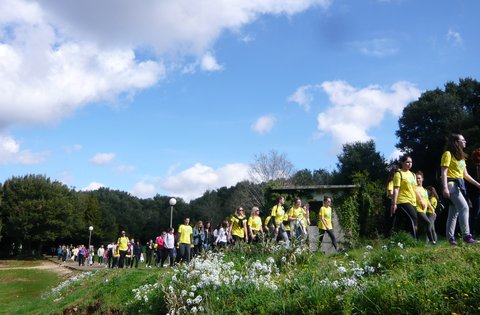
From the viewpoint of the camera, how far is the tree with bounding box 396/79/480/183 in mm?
34781

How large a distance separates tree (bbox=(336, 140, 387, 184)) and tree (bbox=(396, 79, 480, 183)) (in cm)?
442

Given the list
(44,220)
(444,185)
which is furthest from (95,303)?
(44,220)

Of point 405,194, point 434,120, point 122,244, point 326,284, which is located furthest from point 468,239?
point 434,120

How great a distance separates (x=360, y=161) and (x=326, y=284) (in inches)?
1583

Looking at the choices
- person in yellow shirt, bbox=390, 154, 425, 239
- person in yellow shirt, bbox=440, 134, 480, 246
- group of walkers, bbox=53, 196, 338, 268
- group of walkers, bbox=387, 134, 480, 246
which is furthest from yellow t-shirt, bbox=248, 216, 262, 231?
person in yellow shirt, bbox=440, 134, 480, 246

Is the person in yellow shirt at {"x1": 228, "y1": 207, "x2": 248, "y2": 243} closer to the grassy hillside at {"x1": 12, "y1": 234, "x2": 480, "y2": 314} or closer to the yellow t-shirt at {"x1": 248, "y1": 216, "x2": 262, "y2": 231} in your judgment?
the yellow t-shirt at {"x1": 248, "y1": 216, "x2": 262, "y2": 231}

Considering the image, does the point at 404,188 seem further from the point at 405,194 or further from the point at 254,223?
the point at 254,223

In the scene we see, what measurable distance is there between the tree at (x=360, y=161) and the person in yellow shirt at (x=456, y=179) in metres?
Result: 35.1

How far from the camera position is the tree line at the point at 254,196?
93.5 feet

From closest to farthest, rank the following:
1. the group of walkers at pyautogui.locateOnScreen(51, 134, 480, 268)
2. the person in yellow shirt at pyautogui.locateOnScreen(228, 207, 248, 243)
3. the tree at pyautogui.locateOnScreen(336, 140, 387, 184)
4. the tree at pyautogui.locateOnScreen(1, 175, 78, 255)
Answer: the group of walkers at pyautogui.locateOnScreen(51, 134, 480, 268) → the person in yellow shirt at pyautogui.locateOnScreen(228, 207, 248, 243) → the tree at pyautogui.locateOnScreen(336, 140, 387, 184) → the tree at pyautogui.locateOnScreen(1, 175, 78, 255)

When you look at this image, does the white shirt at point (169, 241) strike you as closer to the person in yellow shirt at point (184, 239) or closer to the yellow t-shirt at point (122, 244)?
the person in yellow shirt at point (184, 239)

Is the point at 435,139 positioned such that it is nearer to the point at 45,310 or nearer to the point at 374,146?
the point at 374,146

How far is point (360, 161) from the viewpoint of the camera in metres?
44.6

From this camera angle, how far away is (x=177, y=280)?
26.0 feet
